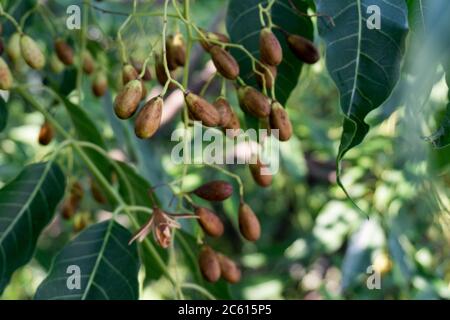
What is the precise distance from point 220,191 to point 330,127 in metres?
1.71

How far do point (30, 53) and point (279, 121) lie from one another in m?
0.48

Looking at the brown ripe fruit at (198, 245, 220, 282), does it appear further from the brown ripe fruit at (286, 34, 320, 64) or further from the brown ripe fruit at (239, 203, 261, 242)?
the brown ripe fruit at (286, 34, 320, 64)

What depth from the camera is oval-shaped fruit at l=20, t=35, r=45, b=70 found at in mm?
1347

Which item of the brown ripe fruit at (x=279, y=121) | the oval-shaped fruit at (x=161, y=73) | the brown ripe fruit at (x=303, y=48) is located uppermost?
the brown ripe fruit at (x=303, y=48)

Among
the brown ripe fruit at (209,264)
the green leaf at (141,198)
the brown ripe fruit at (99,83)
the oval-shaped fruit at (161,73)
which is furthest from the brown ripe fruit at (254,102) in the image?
the brown ripe fruit at (99,83)

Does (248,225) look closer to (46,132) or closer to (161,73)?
(161,73)

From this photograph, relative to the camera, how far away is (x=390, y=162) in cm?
236

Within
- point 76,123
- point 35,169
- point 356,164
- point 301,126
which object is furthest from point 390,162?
point 35,169

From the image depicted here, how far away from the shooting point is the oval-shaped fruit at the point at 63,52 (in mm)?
1547

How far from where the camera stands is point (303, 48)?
3.82 feet

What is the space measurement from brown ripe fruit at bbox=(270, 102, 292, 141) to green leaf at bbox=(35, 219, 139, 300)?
12.7 inches

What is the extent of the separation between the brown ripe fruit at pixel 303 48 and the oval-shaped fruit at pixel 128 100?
0.25 meters

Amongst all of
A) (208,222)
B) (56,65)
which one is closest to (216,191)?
(208,222)

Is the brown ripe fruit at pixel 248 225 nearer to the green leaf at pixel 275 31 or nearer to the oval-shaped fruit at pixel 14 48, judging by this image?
the green leaf at pixel 275 31
